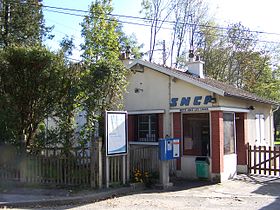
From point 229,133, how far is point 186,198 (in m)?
4.89

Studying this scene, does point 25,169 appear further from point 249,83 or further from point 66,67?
point 249,83

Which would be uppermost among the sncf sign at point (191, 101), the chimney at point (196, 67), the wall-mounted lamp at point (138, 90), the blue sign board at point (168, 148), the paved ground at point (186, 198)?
the chimney at point (196, 67)

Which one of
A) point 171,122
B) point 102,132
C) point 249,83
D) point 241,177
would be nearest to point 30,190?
point 102,132

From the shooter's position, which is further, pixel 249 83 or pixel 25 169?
pixel 249 83

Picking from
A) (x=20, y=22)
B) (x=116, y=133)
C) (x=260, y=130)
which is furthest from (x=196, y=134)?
(x=20, y=22)

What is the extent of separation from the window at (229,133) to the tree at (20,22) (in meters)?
14.6

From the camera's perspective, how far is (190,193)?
11.4 metres

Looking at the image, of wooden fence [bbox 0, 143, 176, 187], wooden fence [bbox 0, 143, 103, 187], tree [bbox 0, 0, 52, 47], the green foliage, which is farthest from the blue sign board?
tree [bbox 0, 0, 52, 47]

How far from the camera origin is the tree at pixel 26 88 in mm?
11750

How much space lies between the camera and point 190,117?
15039 millimetres

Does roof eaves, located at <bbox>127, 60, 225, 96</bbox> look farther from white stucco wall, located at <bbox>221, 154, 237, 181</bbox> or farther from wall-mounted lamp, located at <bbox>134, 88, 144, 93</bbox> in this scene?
white stucco wall, located at <bbox>221, 154, 237, 181</bbox>

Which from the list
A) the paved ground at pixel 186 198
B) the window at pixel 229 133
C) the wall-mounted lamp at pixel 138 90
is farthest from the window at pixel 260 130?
the wall-mounted lamp at pixel 138 90

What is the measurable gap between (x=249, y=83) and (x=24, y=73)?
27273 mm

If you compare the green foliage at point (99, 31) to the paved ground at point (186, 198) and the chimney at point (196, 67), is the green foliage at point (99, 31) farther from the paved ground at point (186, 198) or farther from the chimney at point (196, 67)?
the paved ground at point (186, 198)
